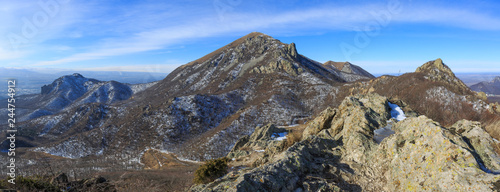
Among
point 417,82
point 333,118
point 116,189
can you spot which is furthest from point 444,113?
point 116,189

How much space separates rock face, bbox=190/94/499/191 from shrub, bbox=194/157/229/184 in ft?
16.5

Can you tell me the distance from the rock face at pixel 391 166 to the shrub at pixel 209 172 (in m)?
5.02

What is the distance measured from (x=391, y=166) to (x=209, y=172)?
9.94 metres

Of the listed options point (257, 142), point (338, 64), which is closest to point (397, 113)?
point (257, 142)

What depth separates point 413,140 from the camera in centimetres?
807

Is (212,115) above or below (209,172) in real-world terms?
below

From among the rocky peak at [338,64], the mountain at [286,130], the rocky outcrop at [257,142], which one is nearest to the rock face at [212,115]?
the mountain at [286,130]

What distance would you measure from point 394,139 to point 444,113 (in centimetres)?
3433

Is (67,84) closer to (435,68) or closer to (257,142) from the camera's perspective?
(257,142)

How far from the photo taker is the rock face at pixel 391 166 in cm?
612

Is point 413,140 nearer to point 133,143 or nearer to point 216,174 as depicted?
point 216,174

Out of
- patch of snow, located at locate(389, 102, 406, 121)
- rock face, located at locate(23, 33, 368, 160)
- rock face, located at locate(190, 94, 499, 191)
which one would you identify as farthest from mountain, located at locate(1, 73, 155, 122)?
rock face, located at locate(190, 94, 499, 191)

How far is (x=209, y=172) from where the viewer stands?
13.2 m

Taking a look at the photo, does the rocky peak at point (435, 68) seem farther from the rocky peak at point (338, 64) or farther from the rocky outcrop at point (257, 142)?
the rocky peak at point (338, 64)
